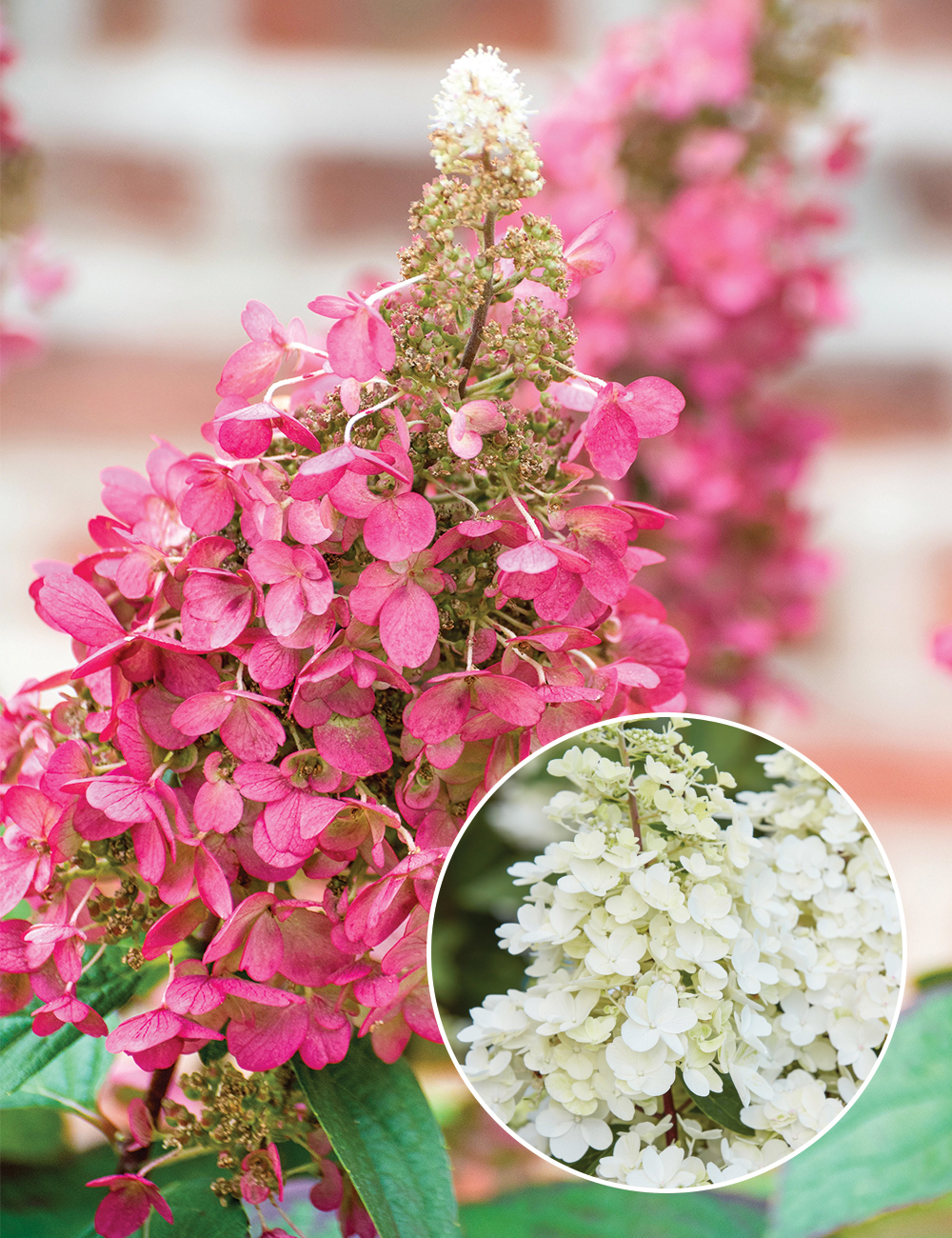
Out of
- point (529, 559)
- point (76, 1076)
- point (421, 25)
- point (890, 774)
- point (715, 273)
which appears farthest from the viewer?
point (421, 25)

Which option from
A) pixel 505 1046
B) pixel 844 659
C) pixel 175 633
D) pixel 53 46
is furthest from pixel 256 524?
pixel 53 46

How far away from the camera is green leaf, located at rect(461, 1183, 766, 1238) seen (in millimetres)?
536

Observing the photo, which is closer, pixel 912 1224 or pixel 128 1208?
pixel 128 1208

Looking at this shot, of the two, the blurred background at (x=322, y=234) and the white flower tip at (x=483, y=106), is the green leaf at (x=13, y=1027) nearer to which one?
the white flower tip at (x=483, y=106)

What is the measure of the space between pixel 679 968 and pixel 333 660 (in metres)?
0.16

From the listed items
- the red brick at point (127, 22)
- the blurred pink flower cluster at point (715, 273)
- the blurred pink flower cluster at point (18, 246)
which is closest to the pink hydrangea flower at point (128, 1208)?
the blurred pink flower cluster at point (715, 273)

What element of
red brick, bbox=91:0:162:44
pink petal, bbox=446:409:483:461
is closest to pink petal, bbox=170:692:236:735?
pink petal, bbox=446:409:483:461

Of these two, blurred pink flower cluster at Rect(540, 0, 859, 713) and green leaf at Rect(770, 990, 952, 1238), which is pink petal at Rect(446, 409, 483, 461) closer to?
green leaf at Rect(770, 990, 952, 1238)

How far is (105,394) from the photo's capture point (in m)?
2.10

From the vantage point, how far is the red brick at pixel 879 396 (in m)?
2.09

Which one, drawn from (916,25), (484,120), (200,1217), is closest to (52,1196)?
(200,1217)

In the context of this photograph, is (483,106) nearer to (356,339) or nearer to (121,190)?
(356,339)

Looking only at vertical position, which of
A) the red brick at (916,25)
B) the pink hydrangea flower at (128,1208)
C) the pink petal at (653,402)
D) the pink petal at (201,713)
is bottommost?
the pink hydrangea flower at (128,1208)

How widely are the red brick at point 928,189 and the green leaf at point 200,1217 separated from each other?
213 centimetres
